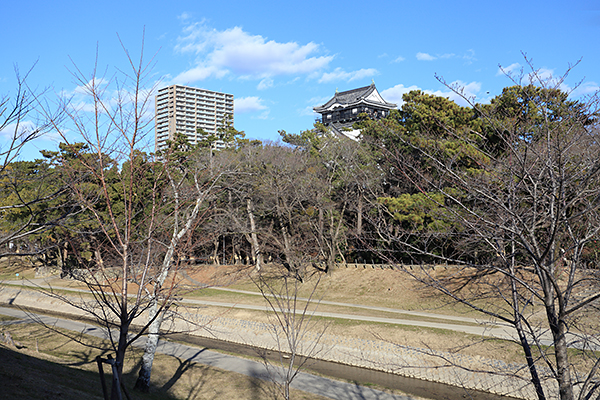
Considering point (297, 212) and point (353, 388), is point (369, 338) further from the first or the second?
point (297, 212)

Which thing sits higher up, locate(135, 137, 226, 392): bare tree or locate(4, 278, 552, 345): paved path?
locate(135, 137, 226, 392): bare tree

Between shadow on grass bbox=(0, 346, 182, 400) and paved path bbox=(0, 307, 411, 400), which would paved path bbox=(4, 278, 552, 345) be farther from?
shadow on grass bbox=(0, 346, 182, 400)

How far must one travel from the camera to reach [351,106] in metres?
55.2

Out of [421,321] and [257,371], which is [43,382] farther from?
[421,321]

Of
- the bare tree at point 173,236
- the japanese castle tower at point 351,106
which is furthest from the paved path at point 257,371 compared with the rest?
→ the japanese castle tower at point 351,106

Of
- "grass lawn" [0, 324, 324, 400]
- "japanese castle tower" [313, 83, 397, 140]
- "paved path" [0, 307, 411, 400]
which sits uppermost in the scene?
Answer: "japanese castle tower" [313, 83, 397, 140]

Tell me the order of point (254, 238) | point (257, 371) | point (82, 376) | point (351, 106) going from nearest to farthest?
point (82, 376), point (257, 371), point (254, 238), point (351, 106)

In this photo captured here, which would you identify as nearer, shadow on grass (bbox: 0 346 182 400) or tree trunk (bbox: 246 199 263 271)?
shadow on grass (bbox: 0 346 182 400)

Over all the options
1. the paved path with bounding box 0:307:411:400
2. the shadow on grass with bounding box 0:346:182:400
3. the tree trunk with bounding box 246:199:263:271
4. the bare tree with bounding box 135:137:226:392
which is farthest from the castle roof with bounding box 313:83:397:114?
the shadow on grass with bounding box 0:346:182:400

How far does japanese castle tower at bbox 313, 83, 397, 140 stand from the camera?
5459 cm

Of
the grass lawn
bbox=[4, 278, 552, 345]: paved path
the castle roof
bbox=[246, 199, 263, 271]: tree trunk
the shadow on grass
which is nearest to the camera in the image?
the shadow on grass

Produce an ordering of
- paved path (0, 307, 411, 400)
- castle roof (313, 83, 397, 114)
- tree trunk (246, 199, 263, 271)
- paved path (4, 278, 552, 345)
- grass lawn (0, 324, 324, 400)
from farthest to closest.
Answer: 1. castle roof (313, 83, 397, 114)
2. tree trunk (246, 199, 263, 271)
3. paved path (4, 278, 552, 345)
4. paved path (0, 307, 411, 400)
5. grass lawn (0, 324, 324, 400)

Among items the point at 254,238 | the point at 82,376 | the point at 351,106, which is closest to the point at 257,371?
the point at 82,376

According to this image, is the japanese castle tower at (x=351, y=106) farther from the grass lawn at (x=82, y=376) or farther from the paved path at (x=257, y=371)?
the grass lawn at (x=82, y=376)
